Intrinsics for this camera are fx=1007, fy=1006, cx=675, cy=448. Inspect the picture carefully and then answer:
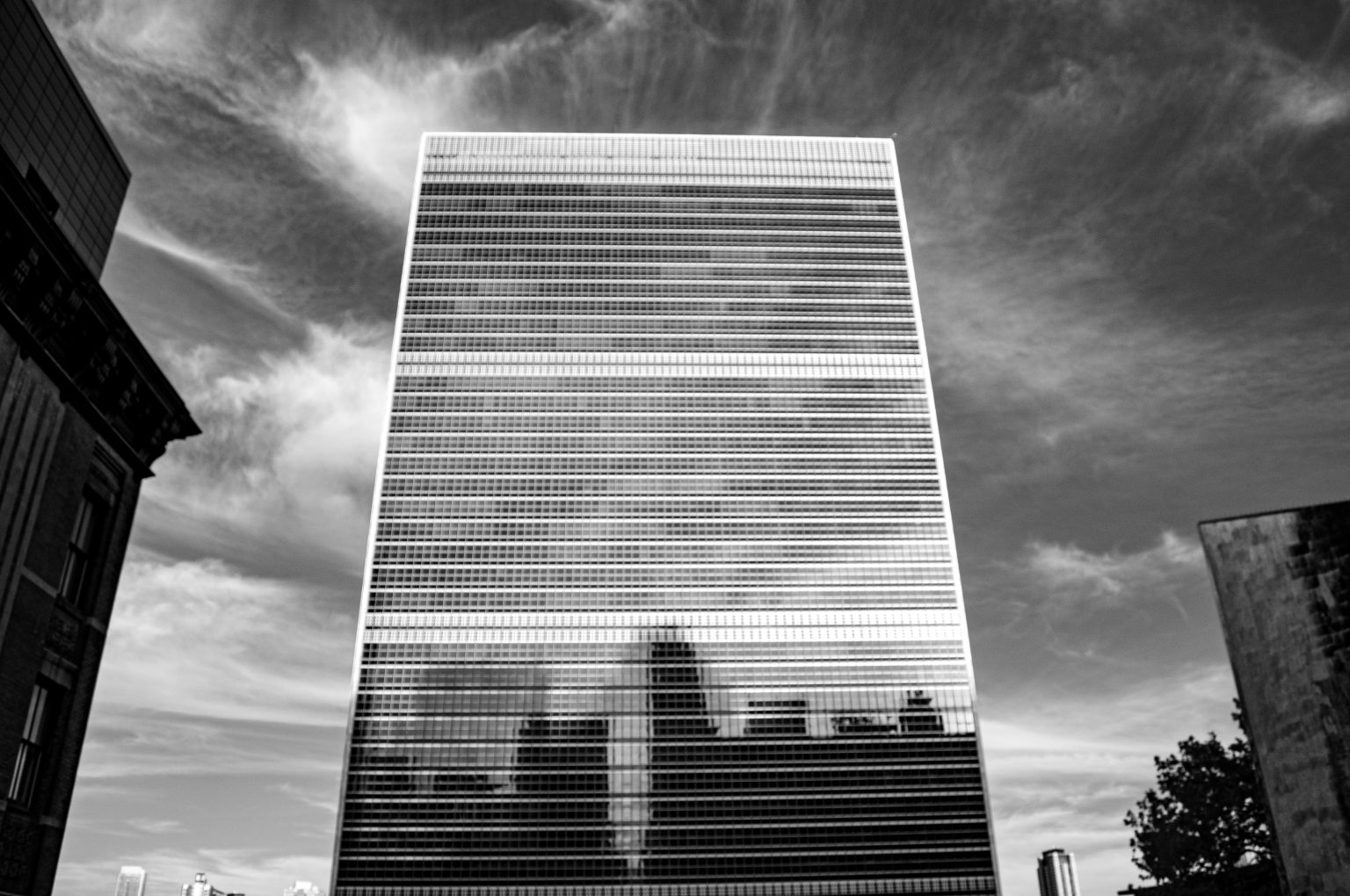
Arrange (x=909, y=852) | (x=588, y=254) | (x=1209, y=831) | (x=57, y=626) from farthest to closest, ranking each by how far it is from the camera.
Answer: (x=588, y=254) → (x=909, y=852) → (x=1209, y=831) → (x=57, y=626)

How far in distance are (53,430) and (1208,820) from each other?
68.1m

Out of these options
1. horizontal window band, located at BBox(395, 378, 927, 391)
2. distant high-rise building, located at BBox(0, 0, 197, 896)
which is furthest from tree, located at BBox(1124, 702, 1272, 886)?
horizontal window band, located at BBox(395, 378, 927, 391)

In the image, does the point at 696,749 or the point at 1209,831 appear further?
the point at 696,749

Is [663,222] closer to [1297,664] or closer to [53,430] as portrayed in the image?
[53,430]

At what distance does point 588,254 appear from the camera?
186 m

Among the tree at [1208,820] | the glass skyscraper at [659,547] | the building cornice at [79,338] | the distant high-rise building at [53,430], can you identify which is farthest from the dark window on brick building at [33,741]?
the glass skyscraper at [659,547]

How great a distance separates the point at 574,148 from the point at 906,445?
85978 mm

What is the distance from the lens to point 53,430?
120 feet

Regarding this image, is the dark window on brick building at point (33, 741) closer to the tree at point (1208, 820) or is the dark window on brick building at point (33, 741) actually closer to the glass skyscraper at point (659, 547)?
the tree at point (1208, 820)

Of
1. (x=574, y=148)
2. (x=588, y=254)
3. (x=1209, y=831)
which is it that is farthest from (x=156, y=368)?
(x=574, y=148)

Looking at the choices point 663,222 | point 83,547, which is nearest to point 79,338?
point 83,547

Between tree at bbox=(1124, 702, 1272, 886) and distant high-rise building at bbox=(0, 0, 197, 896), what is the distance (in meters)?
63.6

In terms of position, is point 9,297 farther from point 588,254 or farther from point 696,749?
point 588,254

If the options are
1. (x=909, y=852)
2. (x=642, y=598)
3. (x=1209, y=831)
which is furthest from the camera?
(x=642, y=598)
